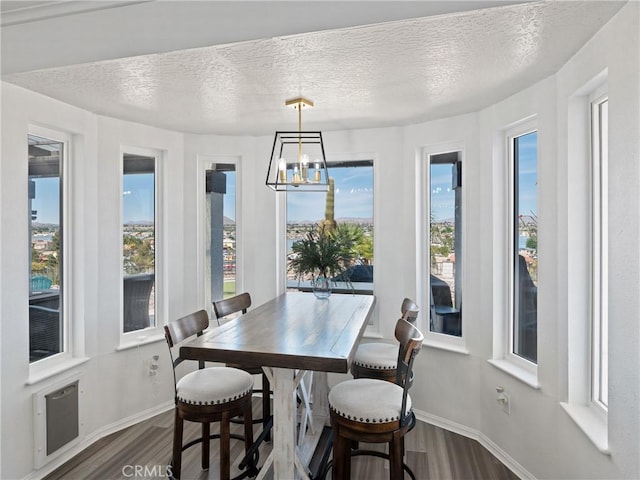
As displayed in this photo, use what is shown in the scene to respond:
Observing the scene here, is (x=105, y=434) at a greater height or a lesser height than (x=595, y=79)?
lesser

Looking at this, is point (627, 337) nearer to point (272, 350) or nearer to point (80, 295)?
point (272, 350)

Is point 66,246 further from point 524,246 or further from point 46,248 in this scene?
point 524,246

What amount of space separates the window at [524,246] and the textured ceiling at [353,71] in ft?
1.39

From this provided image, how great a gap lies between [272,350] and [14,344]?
1.68m

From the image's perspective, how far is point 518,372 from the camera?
8.46 ft

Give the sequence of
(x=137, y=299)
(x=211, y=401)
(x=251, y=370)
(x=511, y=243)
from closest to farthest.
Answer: (x=211, y=401) → (x=511, y=243) → (x=251, y=370) → (x=137, y=299)

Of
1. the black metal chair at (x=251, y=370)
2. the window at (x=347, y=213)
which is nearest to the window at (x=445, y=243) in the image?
the window at (x=347, y=213)

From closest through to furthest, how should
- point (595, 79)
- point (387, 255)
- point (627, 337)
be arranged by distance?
point (627, 337)
point (595, 79)
point (387, 255)

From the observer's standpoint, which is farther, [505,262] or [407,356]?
[505,262]

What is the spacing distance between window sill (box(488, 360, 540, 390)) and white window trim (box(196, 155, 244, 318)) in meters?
2.33

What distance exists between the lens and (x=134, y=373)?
3270 millimetres

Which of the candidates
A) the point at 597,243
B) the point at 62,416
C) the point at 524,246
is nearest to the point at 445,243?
the point at 524,246

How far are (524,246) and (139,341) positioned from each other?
3124 mm

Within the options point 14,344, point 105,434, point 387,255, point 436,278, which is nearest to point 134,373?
point 105,434
